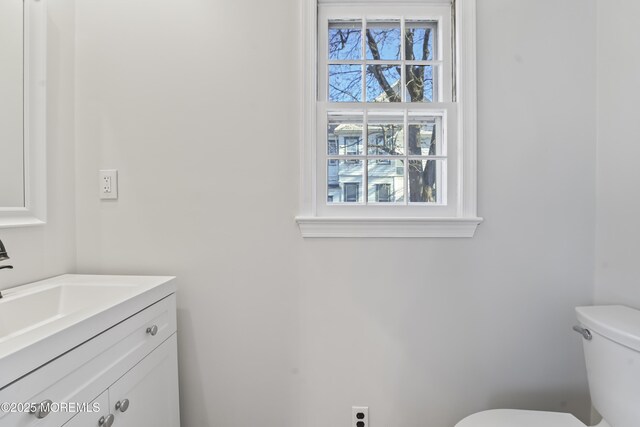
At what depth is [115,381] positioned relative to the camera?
83cm

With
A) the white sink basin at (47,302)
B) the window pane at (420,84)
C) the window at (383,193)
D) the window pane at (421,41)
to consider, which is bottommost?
the white sink basin at (47,302)

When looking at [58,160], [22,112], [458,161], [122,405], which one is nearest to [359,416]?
[122,405]

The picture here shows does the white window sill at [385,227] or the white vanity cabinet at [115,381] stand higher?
the white window sill at [385,227]

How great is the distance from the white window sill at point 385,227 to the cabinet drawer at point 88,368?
653mm

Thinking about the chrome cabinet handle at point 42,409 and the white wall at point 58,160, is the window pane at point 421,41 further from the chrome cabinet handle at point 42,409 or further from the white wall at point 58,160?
the chrome cabinet handle at point 42,409

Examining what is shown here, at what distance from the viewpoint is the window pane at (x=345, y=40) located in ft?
4.31

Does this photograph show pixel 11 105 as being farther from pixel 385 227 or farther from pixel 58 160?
pixel 385 227

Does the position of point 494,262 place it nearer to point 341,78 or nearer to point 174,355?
point 341,78

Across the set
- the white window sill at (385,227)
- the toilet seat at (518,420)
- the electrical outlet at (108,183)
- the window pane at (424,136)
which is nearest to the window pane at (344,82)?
the window pane at (424,136)

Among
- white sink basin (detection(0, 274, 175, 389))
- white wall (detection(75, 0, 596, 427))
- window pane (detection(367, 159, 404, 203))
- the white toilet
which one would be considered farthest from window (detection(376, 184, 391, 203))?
white sink basin (detection(0, 274, 175, 389))

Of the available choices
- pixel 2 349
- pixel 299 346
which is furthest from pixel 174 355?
pixel 2 349

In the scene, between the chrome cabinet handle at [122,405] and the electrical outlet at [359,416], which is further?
Result: the electrical outlet at [359,416]

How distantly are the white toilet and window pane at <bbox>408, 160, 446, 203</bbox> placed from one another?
685mm

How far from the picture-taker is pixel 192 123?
124cm
